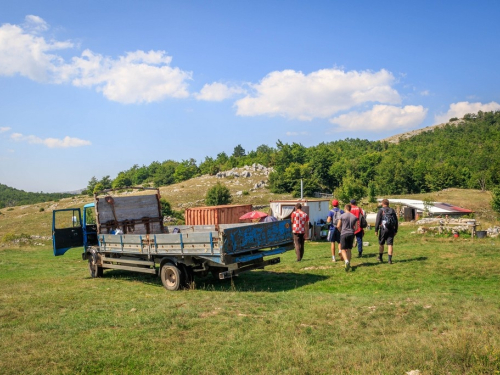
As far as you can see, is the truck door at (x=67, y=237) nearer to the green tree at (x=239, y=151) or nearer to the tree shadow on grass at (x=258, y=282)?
the tree shadow on grass at (x=258, y=282)

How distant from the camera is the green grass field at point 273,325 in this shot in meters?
4.71

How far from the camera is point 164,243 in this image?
406 inches

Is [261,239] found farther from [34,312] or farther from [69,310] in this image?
[34,312]

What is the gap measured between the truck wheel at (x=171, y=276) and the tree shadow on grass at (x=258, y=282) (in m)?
0.51

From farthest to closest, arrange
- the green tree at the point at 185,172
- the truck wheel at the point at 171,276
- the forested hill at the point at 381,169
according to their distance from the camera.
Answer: the green tree at the point at 185,172, the forested hill at the point at 381,169, the truck wheel at the point at 171,276

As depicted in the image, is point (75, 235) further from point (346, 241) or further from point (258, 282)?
point (346, 241)

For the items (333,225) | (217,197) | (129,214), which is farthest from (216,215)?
(217,197)

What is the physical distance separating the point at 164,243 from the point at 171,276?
2.98 ft

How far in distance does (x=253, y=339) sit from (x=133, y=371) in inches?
67.2

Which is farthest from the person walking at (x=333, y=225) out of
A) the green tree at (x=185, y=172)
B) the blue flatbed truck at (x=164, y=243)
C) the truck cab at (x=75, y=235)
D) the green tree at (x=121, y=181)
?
the green tree at (x=121, y=181)

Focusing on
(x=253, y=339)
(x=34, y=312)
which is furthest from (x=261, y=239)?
(x=34, y=312)

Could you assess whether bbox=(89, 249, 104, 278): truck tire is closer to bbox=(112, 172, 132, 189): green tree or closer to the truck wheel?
the truck wheel

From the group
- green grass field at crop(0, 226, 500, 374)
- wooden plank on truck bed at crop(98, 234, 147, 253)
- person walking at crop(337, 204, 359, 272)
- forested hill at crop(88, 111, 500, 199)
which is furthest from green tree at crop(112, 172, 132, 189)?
person walking at crop(337, 204, 359, 272)

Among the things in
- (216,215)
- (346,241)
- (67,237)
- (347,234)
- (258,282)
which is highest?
(67,237)
